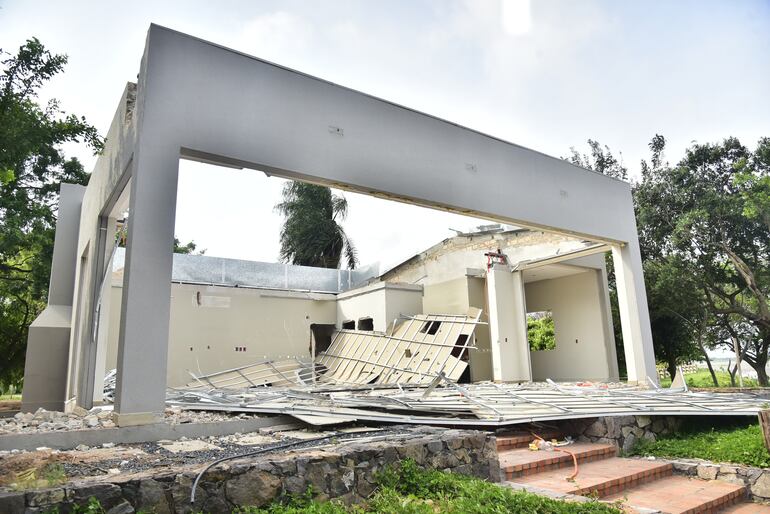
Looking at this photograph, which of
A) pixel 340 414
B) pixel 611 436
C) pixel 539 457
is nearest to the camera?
pixel 539 457

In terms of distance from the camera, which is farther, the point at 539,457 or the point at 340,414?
the point at 340,414

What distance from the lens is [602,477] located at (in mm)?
5070

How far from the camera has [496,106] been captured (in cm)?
980

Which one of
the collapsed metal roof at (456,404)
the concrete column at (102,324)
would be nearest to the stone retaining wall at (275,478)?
the collapsed metal roof at (456,404)

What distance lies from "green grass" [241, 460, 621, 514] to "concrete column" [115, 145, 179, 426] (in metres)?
2.92

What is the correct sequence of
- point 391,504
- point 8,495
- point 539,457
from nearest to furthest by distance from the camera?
point 8,495 → point 391,504 → point 539,457

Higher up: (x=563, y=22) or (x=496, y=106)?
(x=496, y=106)

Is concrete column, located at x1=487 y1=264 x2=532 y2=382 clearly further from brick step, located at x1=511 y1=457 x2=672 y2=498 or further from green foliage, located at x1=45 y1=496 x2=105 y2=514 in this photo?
green foliage, located at x1=45 y1=496 x2=105 y2=514

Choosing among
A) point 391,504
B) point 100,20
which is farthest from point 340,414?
point 100,20

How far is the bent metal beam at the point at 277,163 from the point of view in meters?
5.95

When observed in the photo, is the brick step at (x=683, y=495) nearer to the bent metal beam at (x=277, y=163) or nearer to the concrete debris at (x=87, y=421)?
the concrete debris at (x=87, y=421)

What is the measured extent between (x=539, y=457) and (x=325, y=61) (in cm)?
670

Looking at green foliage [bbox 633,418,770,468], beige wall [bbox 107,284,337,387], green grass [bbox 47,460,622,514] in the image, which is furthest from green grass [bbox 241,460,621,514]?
beige wall [bbox 107,284,337,387]

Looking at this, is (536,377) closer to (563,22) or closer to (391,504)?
(563,22)
